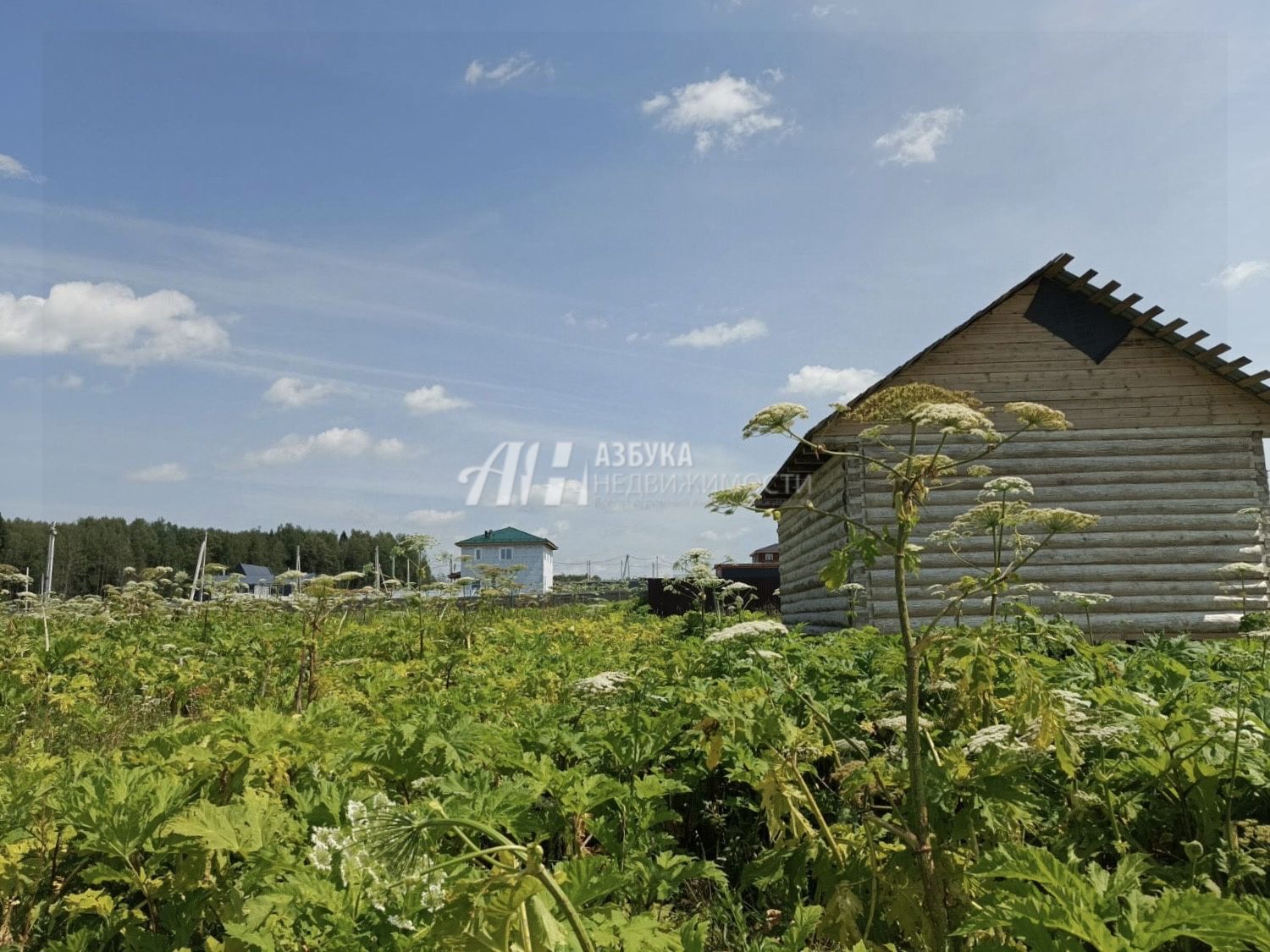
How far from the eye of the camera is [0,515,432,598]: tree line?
3263 inches

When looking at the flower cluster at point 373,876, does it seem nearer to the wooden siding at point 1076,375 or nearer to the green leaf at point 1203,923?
the green leaf at point 1203,923

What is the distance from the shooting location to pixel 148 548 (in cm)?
10188

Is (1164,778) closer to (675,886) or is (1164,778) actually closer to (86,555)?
(675,886)

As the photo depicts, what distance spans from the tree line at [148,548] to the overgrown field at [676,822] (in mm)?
73332

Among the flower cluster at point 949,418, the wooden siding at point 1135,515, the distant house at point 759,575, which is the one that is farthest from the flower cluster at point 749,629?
the distant house at point 759,575

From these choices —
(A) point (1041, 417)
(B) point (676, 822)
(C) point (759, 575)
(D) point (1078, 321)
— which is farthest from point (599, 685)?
(C) point (759, 575)

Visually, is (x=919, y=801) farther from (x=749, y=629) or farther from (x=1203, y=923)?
(x=749, y=629)

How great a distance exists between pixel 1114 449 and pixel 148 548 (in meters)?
111

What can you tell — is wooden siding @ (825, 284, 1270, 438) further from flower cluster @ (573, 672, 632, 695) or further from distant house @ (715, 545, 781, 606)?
distant house @ (715, 545, 781, 606)

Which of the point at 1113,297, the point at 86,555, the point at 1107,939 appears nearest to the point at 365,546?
the point at 86,555

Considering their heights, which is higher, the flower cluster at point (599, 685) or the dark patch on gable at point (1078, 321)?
the dark patch on gable at point (1078, 321)

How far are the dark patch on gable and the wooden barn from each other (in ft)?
0.07

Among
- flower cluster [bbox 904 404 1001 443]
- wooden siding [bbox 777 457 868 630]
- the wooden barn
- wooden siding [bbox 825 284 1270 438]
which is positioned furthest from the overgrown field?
wooden siding [bbox 825 284 1270 438]

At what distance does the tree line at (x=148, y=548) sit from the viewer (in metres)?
82.9
